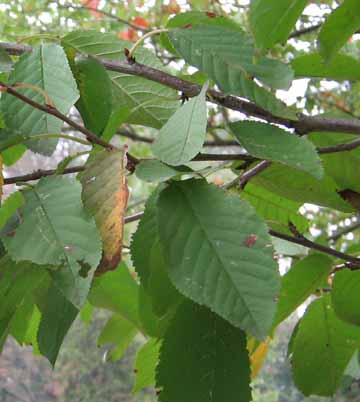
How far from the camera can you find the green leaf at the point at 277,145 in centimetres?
43

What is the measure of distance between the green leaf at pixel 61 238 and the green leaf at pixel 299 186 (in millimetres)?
193

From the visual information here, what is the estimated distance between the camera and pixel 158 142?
1.45ft

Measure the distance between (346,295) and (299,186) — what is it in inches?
5.5

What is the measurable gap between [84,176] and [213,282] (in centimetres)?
12

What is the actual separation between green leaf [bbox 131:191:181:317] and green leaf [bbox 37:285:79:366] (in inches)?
2.4

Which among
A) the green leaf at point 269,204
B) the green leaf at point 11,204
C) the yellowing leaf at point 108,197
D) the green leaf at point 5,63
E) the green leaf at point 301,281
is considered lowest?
the green leaf at point 301,281

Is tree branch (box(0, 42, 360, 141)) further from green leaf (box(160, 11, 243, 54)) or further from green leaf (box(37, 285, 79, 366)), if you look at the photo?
green leaf (box(37, 285, 79, 366))

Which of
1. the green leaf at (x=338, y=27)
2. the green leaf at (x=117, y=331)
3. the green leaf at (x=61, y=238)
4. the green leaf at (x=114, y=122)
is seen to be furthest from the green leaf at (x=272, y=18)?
the green leaf at (x=117, y=331)

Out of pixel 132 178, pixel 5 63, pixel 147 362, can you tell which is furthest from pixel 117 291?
pixel 132 178

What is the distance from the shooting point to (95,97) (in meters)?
0.56

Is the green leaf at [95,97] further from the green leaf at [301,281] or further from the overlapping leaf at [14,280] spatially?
the green leaf at [301,281]

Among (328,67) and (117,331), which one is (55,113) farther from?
(117,331)

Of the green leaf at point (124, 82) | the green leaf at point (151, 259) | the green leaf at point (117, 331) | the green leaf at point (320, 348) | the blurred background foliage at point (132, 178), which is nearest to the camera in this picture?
the green leaf at point (151, 259)

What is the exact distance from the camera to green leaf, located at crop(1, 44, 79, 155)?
0.50 m
